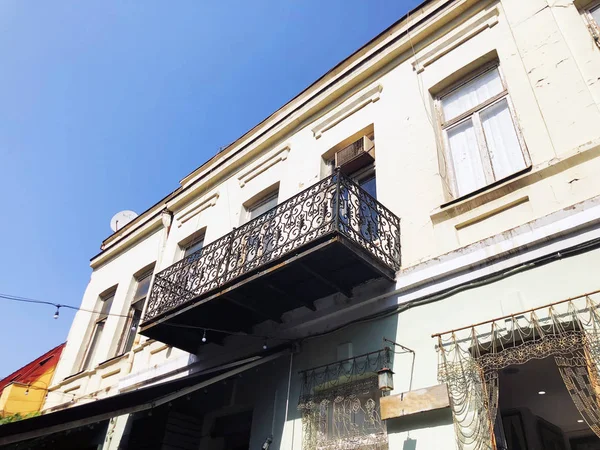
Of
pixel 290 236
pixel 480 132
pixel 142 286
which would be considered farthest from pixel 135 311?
pixel 480 132

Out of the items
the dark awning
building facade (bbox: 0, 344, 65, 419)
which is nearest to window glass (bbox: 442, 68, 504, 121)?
the dark awning

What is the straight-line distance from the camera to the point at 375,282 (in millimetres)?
5871

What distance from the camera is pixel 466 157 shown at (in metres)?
6.30

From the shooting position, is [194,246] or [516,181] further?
[194,246]

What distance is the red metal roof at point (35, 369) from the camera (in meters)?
13.7

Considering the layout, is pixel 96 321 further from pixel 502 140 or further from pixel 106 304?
pixel 502 140

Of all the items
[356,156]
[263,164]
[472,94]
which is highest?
[263,164]

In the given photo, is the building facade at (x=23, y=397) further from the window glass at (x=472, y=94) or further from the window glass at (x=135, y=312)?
the window glass at (x=472, y=94)

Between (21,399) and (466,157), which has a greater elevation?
(466,157)

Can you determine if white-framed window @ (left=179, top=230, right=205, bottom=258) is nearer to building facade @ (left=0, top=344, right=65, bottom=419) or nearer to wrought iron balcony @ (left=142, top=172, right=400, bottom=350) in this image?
wrought iron balcony @ (left=142, top=172, right=400, bottom=350)

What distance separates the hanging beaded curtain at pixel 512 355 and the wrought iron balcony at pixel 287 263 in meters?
1.33

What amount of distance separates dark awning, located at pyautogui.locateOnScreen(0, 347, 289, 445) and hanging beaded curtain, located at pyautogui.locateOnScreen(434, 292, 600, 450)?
8.20 ft

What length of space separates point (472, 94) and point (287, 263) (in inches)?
148

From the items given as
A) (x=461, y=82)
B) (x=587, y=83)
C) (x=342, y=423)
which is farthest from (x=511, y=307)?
(x=461, y=82)
